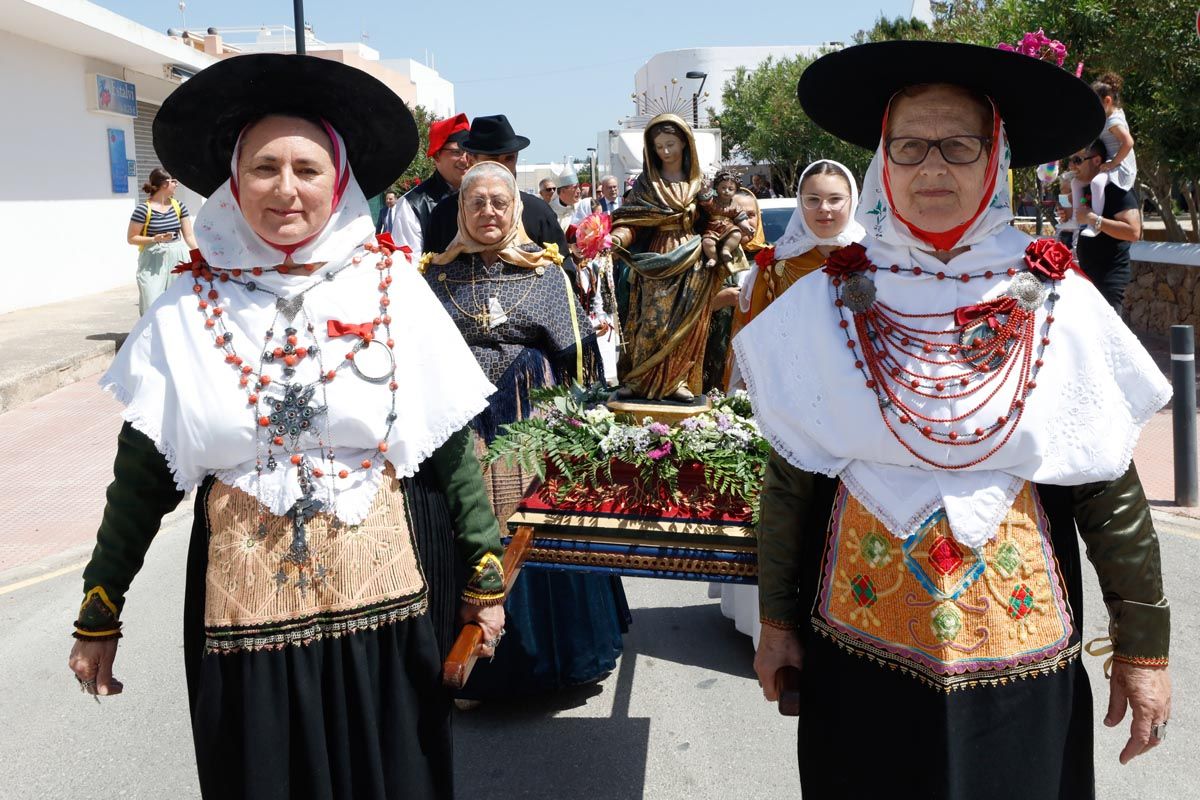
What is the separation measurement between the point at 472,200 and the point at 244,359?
177 centimetres

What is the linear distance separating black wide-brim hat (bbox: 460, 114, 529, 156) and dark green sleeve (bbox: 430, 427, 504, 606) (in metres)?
3.06

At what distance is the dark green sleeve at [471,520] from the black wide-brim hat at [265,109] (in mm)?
710

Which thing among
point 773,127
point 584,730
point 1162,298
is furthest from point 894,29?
point 584,730

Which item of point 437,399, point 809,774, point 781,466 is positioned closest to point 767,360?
point 781,466

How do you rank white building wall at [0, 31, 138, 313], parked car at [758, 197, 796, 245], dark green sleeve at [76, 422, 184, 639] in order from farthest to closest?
1. white building wall at [0, 31, 138, 313]
2. parked car at [758, 197, 796, 245]
3. dark green sleeve at [76, 422, 184, 639]

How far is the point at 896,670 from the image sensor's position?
202 cm

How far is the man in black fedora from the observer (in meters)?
4.66

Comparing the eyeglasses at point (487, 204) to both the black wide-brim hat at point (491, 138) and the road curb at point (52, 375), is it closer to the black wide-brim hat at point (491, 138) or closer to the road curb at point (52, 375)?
the black wide-brim hat at point (491, 138)

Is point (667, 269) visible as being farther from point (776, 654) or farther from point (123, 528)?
point (123, 528)

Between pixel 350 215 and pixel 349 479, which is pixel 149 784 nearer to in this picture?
pixel 349 479

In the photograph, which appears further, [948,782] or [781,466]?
[781,466]

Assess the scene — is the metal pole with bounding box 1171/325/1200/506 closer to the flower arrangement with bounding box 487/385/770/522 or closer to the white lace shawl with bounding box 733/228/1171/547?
the flower arrangement with bounding box 487/385/770/522

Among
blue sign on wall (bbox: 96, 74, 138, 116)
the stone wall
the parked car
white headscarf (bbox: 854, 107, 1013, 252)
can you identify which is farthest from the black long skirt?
blue sign on wall (bbox: 96, 74, 138, 116)

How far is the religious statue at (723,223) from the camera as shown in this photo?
3.94m
